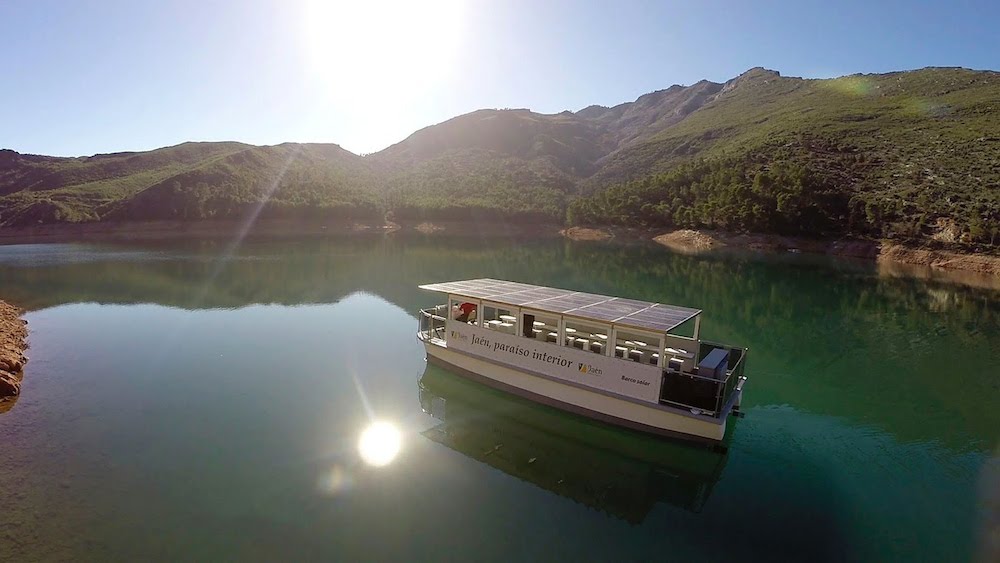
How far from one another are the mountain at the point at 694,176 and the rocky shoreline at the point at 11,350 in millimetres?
63093

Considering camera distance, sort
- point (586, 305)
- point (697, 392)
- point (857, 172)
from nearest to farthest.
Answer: point (697, 392) → point (586, 305) → point (857, 172)

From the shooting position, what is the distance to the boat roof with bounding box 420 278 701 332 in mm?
11984

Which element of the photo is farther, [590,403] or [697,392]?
[590,403]

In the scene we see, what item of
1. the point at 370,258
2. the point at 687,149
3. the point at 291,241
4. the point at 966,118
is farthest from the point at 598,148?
the point at 370,258

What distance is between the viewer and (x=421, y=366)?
17.9 meters

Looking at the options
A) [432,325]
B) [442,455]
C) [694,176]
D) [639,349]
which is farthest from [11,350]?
[694,176]

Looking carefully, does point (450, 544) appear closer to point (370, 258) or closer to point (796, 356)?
point (796, 356)

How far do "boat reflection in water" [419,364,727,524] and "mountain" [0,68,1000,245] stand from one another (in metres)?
50.2

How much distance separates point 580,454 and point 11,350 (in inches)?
789

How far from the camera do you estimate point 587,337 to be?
14.3 m

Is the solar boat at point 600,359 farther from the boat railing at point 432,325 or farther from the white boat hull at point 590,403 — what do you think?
the boat railing at point 432,325

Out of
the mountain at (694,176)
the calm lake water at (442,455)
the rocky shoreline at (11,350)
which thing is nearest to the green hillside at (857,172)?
the mountain at (694,176)

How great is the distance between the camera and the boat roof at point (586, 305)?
1198 centimetres

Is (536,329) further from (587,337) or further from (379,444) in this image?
(379,444)
